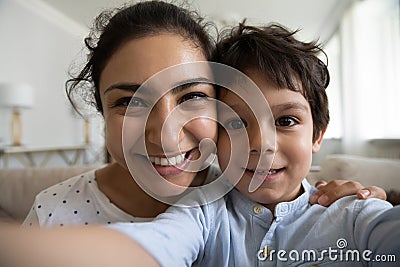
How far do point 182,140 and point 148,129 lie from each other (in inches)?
1.9

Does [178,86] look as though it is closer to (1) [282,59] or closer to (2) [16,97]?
(1) [282,59]

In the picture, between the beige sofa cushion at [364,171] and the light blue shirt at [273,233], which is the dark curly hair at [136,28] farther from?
the beige sofa cushion at [364,171]

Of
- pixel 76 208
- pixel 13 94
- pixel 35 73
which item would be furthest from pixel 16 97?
pixel 76 208

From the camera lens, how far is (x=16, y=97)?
2.55m

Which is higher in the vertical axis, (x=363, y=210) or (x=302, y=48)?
(x=302, y=48)

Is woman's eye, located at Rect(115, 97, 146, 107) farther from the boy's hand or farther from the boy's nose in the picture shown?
the boy's hand

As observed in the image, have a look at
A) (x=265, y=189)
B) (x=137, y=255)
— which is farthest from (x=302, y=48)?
(x=137, y=255)

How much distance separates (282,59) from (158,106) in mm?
186

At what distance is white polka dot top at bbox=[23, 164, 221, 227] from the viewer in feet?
1.89

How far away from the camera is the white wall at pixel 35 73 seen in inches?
89.0

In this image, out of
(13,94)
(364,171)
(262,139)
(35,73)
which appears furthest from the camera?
(35,73)

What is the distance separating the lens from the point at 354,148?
2049mm

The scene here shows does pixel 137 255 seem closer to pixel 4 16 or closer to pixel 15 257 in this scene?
pixel 15 257

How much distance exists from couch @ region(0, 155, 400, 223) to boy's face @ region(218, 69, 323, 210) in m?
0.45
